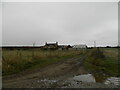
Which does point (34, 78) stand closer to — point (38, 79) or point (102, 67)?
point (38, 79)

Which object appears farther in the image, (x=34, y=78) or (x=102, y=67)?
(x=102, y=67)

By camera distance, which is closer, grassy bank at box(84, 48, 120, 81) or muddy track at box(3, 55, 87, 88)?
muddy track at box(3, 55, 87, 88)

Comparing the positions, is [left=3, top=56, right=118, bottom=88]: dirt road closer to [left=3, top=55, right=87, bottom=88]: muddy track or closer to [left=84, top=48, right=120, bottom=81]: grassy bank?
[left=3, top=55, right=87, bottom=88]: muddy track

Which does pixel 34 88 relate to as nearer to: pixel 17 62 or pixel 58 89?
pixel 58 89

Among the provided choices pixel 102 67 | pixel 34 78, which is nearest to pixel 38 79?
pixel 34 78

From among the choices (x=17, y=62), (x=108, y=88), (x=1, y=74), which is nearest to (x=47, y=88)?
(x=108, y=88)

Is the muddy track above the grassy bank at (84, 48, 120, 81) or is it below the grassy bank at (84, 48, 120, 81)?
above

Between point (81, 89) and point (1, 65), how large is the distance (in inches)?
321

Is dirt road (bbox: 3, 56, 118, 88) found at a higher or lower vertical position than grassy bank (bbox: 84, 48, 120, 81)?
higher

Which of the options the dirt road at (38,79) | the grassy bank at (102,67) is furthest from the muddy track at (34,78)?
the grassy bank at (102,67)

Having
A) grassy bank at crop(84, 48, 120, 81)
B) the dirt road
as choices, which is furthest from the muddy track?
grassy bank at crop(84, 48, 120, 81)

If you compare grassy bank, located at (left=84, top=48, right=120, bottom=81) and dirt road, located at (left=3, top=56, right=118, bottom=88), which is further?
grassy bank, located at (left=84, top=48, right=120, bottom=81)

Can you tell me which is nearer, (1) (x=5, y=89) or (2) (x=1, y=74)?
(1) (x=5, y=89)

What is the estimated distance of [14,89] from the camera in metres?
6.84
